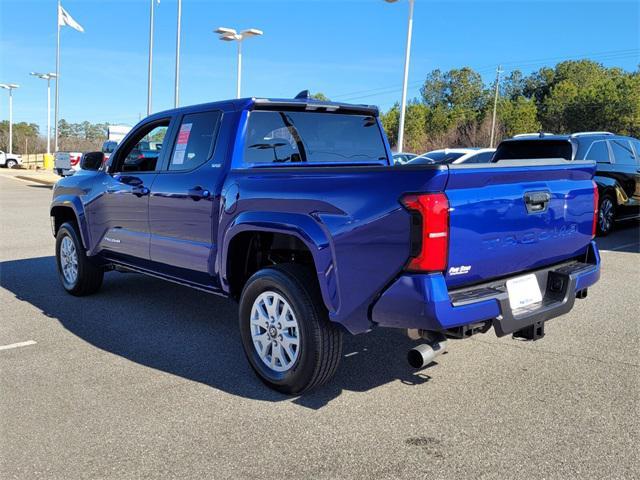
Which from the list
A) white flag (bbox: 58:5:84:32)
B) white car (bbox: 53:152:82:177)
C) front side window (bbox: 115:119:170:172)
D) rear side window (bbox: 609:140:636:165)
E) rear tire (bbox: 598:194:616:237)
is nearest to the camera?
front side window (bbox: 115:119:170:172)

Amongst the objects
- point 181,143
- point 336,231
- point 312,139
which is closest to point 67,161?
point 181,143

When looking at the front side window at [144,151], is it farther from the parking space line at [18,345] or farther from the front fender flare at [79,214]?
the parking space line at [18,345]

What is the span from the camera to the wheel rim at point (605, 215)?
34.7ft

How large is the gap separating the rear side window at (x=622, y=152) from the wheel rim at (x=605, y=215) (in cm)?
83

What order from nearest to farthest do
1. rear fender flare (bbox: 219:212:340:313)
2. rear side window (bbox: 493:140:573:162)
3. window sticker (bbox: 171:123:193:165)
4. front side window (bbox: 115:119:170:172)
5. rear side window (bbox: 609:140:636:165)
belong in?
rear fender flare (bbox: 219:212:340:313) < window sticker (bbox: 171:123:193:165) < front side window (bbox: 115:119:170:172) < rear side window (bbox: 493:140:573:162) < rear side window (bbox: 609:140:636:165)

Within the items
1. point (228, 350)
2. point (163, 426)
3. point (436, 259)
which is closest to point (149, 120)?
point (228, 350)

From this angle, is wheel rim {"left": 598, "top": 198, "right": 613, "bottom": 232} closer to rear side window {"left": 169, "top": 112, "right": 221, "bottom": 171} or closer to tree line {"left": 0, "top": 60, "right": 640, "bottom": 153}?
rear side window {"left": 169, "top": 112, "right": 221, "bottom": 171}

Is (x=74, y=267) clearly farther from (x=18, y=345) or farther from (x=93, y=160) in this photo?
(x=18, y=345)

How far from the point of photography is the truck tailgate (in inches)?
118

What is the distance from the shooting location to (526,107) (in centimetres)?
6400

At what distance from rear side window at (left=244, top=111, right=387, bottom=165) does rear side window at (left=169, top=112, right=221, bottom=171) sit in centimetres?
34

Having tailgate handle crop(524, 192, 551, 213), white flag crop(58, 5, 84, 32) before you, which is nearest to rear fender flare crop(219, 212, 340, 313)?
tailgate handle crop(524, 192, 551, 213)

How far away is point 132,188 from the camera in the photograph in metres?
5.22

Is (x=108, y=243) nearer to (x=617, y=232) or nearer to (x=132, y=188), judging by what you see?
(x=132, y=188)
